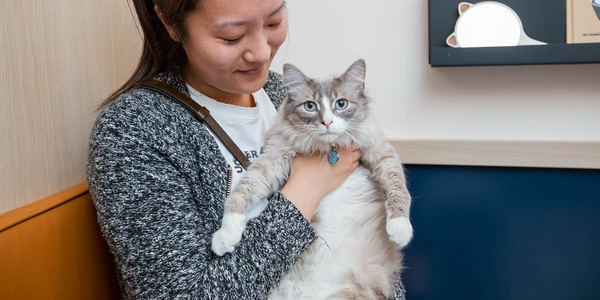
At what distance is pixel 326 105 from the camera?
1.51 meters

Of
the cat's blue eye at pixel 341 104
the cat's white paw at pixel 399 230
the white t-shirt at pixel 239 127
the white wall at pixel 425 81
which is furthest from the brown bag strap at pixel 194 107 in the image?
the white wall at pixel 425 81

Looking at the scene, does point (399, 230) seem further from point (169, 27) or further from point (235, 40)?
point (169, 27)

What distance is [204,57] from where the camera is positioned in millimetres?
1220

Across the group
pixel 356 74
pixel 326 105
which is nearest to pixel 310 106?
pixel 326 105

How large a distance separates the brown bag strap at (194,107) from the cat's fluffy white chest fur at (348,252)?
327 millimetres

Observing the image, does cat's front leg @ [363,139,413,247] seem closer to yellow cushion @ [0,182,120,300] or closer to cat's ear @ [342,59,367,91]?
cat's ear @ [342,59,367,91]

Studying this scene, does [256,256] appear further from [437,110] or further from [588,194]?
[588,194]

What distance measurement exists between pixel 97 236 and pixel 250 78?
58 cm

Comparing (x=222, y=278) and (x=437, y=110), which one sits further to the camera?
(x=437, y=110)

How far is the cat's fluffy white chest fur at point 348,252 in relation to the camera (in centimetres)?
129

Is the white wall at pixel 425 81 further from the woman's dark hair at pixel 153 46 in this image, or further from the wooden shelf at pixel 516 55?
the woman's dark hair at pixel 153 46

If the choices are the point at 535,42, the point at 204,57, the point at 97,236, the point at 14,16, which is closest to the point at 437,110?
the point at 535,42

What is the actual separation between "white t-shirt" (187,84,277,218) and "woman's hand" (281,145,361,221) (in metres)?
0.13

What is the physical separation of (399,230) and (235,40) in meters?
0.64
